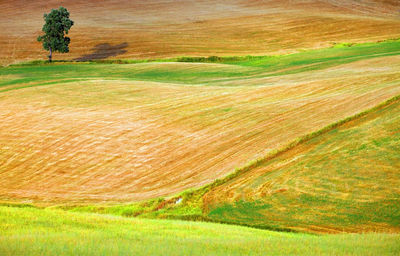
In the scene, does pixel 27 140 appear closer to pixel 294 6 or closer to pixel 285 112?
pixel 285 112

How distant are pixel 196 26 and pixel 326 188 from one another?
137 ft

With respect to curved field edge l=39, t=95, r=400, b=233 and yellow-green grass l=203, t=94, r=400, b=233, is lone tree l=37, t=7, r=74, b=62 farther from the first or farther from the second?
yellow-green grass l=203, t=94, r=400, b=233

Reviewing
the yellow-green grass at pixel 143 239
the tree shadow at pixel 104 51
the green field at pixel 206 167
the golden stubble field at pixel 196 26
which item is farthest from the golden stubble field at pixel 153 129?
the golden stubble field at pixel 196 26

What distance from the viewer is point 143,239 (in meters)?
10.2

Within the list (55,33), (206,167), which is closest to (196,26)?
(55,33)

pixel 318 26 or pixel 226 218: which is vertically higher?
pixel 318 26

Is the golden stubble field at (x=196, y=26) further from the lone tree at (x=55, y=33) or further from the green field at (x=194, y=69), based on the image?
the green field at (x=194, y=69)

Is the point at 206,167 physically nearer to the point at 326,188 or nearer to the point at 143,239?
the point at 326,188

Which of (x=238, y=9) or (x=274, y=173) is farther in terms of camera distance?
(x=238, y=9)

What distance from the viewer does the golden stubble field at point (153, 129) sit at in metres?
17.6

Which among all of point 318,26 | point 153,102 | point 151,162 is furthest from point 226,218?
point 318,26

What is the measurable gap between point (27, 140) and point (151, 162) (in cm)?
568

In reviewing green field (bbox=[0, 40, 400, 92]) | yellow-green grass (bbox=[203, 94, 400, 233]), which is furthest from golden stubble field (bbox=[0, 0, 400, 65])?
yellow-green grass (bbox=[203, 94, 400, 233])

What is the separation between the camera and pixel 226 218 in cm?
1435
